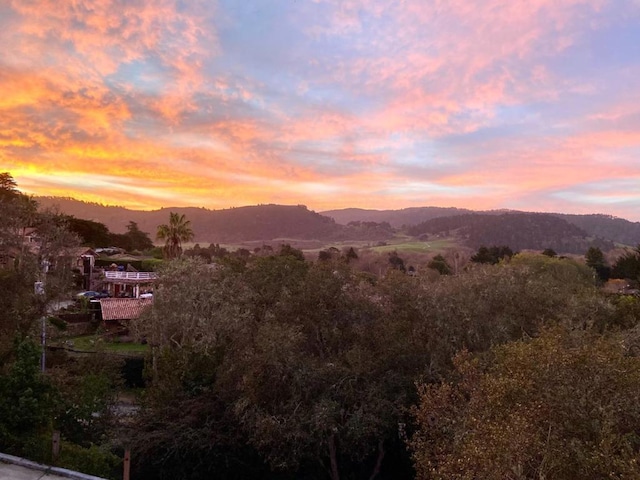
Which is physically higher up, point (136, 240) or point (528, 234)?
point (528, 234)

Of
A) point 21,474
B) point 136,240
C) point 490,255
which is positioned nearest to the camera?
point 21,474

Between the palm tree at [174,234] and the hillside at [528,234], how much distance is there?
118828mm

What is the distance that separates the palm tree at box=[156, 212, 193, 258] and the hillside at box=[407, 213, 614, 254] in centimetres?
11883

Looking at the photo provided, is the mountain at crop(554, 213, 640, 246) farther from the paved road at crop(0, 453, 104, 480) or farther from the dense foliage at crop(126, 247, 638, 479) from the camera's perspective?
the paved road at crop(0, 453, 104, 480)

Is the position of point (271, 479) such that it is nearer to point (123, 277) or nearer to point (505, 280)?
point (505, 280)

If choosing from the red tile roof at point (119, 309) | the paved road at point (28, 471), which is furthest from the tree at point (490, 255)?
the paved road at point (28, 471)

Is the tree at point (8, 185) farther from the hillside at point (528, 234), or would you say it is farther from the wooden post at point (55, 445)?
the hillside at point (528, 234)

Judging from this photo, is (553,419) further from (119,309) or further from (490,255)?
(490,255)

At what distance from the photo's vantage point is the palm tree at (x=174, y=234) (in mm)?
44438

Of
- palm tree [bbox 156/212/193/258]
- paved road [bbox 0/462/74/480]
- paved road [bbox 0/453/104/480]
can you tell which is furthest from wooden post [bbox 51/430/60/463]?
palm tree [bbox 156/212/193/258]

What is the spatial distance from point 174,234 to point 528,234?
138411 millimetres

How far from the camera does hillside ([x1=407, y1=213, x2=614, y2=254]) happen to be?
15075 centimetres

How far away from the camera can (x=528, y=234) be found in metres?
157

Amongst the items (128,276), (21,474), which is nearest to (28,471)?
(21,474)
